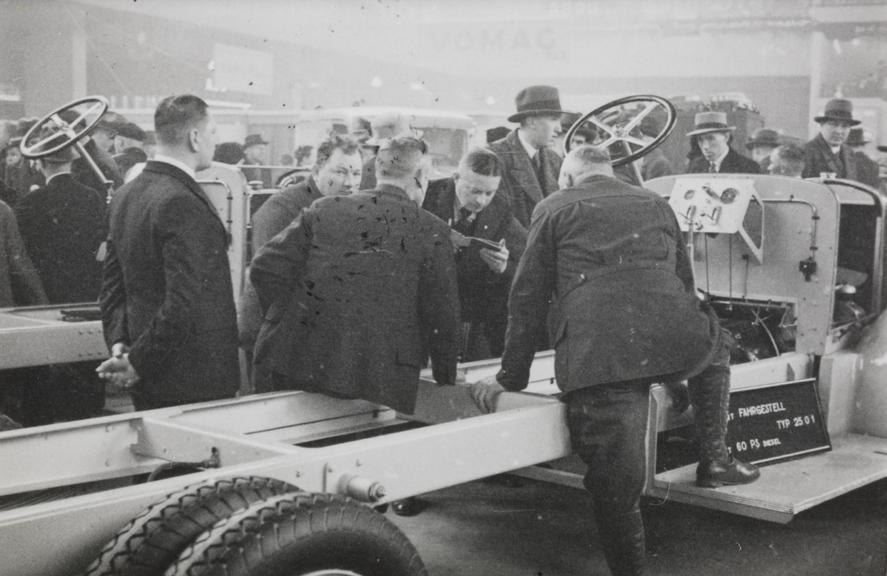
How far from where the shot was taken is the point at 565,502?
4594 millimetres

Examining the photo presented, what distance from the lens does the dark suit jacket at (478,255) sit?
472cm

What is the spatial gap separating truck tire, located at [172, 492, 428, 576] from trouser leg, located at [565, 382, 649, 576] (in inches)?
42.3

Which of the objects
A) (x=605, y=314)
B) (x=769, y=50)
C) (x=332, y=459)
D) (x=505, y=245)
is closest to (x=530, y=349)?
(x=605, y=314)

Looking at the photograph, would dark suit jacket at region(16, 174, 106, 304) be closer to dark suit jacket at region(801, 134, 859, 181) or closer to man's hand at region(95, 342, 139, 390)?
man's hand at region(95, 342, 139, 390)

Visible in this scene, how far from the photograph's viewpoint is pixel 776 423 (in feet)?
13.3

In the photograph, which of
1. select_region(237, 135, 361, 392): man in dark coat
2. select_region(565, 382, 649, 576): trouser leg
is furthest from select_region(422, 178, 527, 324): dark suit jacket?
select_region(565, 382, 649, 576): trouser leg

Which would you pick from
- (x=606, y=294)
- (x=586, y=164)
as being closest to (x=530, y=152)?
(x=586, y=164)

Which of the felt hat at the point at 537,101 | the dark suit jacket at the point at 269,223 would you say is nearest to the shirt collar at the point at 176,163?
the dark suit jacket at the point at 269,223

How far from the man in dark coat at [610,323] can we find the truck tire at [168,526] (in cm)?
136

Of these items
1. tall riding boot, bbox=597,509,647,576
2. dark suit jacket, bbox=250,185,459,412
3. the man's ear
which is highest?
the man's ear

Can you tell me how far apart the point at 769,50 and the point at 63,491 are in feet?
17.5

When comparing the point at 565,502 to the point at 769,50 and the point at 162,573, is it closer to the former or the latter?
the point at 162,573

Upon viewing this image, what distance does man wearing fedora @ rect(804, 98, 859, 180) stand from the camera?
6.71 metres

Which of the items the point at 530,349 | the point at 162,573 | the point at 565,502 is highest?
the point at 530,349
